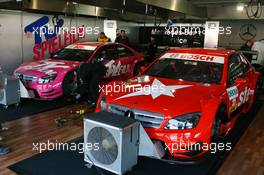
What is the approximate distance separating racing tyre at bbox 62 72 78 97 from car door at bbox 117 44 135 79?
60.0 inches

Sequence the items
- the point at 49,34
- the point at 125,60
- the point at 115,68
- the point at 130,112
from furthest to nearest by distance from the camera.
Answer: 1. the point at 49,34
2. the point at 125,60
3. the point at 115,68
4. the point at 130,112

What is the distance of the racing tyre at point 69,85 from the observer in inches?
208

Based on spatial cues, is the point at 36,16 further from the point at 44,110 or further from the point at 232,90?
the point at 232,90

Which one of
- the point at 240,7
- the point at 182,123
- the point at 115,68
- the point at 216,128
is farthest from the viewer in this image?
the point at 240,7

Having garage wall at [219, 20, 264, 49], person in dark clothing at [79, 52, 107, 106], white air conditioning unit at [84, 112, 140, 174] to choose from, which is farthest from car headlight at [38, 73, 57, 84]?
garage wall at [219, 20, 264, 49]

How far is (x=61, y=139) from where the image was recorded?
12.5ft

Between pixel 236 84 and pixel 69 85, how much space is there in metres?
3.20

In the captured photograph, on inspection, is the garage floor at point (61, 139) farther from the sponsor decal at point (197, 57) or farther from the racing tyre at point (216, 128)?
the sponsor decal at point (197, 57)

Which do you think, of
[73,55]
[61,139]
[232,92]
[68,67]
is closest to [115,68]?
[73,55]

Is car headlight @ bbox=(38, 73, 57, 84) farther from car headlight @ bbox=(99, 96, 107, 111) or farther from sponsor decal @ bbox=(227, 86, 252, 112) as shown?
sponsor decal @ bbox=(227, 86, 252, 112)

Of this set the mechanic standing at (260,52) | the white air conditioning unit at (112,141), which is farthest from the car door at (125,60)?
the white air conditioning unit at (112,141)

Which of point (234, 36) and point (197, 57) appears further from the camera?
point (234, 36)

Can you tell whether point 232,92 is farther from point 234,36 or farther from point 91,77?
point 234,36

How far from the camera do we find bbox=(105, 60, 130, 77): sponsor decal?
631 cm
